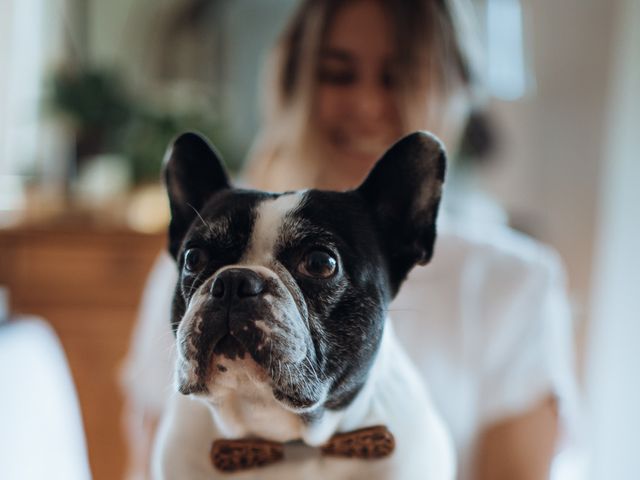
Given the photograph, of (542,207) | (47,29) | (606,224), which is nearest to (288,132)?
(606,224)

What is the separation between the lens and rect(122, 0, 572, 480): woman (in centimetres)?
61

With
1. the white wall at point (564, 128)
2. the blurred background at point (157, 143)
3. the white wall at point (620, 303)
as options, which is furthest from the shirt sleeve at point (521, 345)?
the white wall at point (564, 128)

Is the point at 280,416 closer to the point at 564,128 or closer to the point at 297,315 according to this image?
the point at 297,315

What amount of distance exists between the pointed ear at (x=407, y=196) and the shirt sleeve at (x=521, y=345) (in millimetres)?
437

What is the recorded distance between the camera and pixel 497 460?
2.66 feet

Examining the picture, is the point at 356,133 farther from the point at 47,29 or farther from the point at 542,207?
the point at 47,29

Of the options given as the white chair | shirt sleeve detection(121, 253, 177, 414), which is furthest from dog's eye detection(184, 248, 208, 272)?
shirt sleeve detection(121, 253, 177, 414)

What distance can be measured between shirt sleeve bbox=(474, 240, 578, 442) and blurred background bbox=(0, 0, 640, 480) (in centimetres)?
50

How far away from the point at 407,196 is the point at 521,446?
50 centimetres

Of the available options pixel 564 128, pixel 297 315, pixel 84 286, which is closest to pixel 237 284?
pixel 297 315

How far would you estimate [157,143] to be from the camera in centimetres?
182

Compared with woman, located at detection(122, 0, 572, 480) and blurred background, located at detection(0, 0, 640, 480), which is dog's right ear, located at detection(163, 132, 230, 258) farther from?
blurred background, located at detection(0, 0, 640, 480)

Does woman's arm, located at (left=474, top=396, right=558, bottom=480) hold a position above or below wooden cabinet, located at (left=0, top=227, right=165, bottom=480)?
above

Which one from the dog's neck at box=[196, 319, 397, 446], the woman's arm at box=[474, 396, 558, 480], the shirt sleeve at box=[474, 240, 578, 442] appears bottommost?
the woman's arm at box=[474, 396, 558, 480]
